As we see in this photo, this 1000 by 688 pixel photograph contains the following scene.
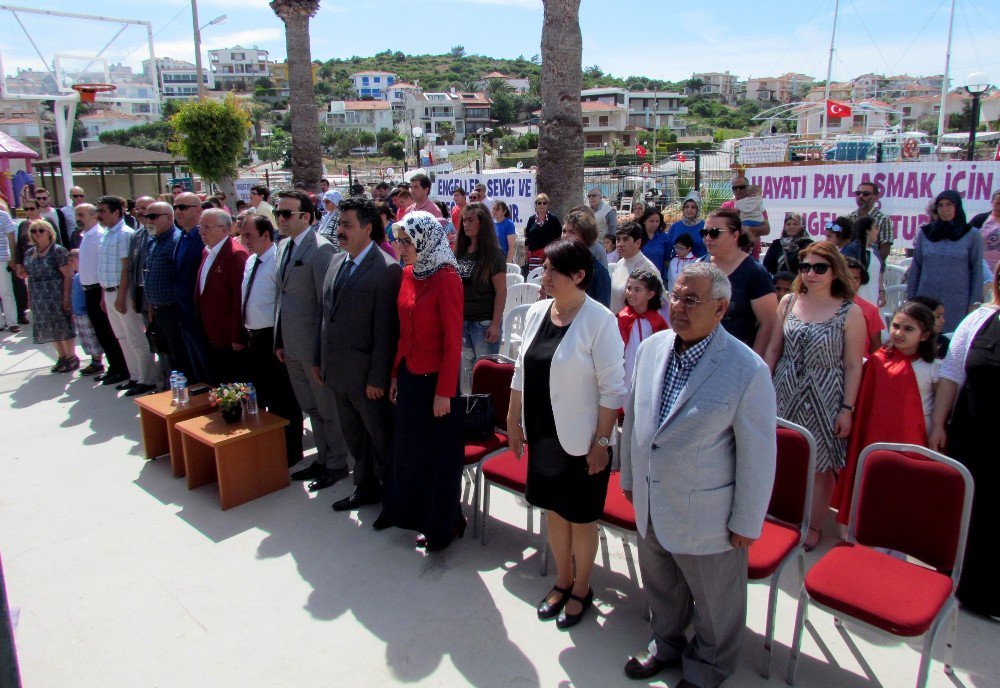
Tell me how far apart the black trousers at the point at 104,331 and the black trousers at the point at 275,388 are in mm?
3011

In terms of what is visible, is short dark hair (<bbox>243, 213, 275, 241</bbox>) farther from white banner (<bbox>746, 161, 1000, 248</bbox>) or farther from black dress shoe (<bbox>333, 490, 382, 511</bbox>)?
white banner (<bbox>746, 161, 1000, 248</bbox>)

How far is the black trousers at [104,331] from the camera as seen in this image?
271 inches

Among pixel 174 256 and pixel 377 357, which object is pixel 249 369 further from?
pixel 377 357

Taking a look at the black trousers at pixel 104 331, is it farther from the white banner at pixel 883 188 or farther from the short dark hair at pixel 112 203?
the white banner at pixel 883 188

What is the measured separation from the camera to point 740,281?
3.64 m

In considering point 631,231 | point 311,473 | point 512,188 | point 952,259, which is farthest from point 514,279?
point 512,188

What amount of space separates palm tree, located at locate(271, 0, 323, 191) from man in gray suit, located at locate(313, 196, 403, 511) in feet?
26.6

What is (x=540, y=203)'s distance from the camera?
25.2ft

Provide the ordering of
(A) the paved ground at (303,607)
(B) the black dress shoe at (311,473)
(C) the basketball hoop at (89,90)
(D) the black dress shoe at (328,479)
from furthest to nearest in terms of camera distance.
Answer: (C) the basketball hoop at (89,90)
(B) the black dress shoe at (311,473)
(D) the black dress shoe at (328,479)
(A) the paved ground at (303,607)

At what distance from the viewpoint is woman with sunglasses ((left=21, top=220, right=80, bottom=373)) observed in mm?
7156

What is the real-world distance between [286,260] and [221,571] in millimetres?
1958

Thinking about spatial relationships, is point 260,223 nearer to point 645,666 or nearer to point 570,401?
→ point 570,401

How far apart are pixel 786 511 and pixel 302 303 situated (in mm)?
3073

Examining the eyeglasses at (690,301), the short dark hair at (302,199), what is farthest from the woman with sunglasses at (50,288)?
the eyeglasses at (690,301)
